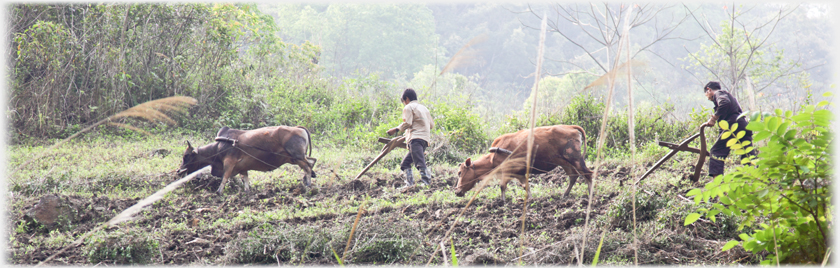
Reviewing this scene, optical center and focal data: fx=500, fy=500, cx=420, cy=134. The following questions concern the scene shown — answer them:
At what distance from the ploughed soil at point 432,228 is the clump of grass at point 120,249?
0.04 m

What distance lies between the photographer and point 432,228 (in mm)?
4910

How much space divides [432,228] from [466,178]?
154cm

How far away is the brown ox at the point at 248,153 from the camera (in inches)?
265

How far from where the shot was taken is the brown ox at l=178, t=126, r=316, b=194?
22.1 feet

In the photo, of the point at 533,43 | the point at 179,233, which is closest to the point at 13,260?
the point at 179,233

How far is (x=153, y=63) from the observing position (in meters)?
12.2

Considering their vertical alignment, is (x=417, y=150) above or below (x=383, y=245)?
above

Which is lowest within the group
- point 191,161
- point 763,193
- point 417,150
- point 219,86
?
point 191,161

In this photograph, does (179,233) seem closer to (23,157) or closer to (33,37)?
(23,157)

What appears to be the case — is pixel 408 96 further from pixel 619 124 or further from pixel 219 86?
pixel 219 86

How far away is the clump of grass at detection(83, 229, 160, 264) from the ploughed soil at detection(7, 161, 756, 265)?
35mm

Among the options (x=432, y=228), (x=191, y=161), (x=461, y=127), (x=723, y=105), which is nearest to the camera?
(x=432, y=228)

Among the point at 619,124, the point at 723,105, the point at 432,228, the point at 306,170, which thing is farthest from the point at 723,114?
the point at 306,170

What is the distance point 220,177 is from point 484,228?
4013 millimetres
